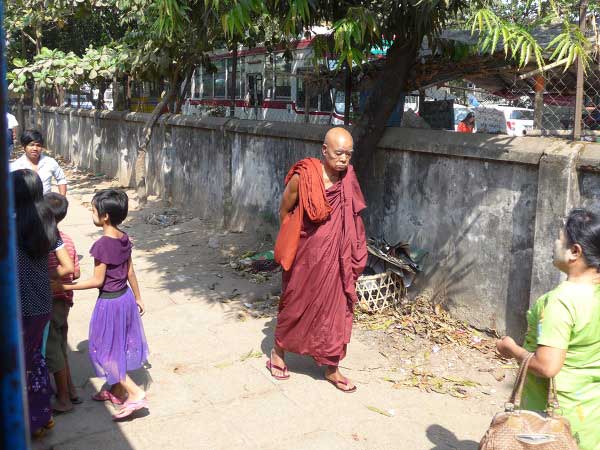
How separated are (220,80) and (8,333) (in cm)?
1789

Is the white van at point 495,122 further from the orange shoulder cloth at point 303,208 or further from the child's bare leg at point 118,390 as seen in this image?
the child's bare leg at point 118,390

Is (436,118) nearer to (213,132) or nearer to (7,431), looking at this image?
(213,132)

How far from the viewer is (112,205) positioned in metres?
3.61

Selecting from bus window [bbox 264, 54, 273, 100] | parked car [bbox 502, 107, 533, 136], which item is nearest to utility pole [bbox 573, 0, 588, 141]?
bus window [bbox 264, 54, 273, 100]

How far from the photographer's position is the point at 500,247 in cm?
483

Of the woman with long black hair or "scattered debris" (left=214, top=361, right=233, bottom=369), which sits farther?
"scattered debris" (left=214, top=361, right=233, bottom=369)

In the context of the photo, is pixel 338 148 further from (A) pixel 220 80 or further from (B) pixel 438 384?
(A) pixel 220 80

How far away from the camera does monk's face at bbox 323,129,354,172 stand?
4.09 metres

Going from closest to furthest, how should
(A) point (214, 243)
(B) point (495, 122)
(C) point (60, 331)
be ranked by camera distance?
(C) point (60, 331)
(A) point (214, 243)
(B) point (495, 122)

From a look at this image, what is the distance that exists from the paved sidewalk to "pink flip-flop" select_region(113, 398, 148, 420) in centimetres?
6

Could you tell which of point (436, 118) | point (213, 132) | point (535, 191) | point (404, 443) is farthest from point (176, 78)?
point (404, 443)

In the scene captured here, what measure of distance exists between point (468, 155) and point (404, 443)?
7.87ft

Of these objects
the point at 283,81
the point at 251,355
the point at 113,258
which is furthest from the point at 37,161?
the point at 283,81

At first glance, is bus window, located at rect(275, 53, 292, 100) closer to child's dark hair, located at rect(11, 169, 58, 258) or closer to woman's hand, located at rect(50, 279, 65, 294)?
woman's hand, located at rect(50, 279, 65, 294)
